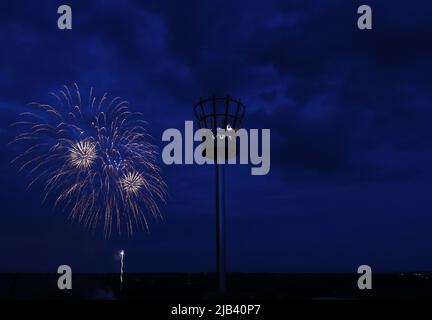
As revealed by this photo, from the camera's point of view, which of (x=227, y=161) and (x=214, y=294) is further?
(x=227, y=161)

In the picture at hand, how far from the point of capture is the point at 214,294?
9250 millimetres

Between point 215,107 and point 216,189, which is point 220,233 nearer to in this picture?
point 216,189

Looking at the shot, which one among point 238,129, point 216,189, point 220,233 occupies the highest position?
point 238,129
